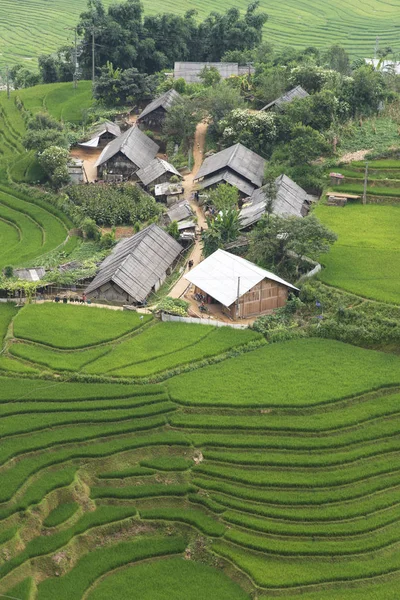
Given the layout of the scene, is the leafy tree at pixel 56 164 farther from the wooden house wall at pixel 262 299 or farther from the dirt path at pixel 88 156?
the wooden house wall at pixel 262 299

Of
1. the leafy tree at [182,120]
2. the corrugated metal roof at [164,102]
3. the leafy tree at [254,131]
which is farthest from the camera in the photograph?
the corrugated metal roof at [164,102]

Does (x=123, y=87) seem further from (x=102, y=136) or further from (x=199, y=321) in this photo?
(x=199, y=321)

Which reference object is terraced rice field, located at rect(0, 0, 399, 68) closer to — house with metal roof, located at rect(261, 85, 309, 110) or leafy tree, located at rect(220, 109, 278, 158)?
house with metal roof, located at rect(261, 85, 309, 110)

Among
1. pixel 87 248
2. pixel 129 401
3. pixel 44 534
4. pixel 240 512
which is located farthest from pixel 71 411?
pixel 87 248

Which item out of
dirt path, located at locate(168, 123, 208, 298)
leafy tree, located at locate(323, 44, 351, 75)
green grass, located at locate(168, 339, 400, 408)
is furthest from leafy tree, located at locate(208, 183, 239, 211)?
leafy tree, located at locate(323, 44, 351, 75)

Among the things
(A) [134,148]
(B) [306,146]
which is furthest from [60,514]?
(A) [134,148]

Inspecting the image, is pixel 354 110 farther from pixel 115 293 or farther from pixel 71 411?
pixel 71 411

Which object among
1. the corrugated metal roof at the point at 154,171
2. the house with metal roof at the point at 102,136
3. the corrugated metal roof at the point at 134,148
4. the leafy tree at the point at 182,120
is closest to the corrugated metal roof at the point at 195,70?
Answer: the house with metal roof at the point at 102,136
